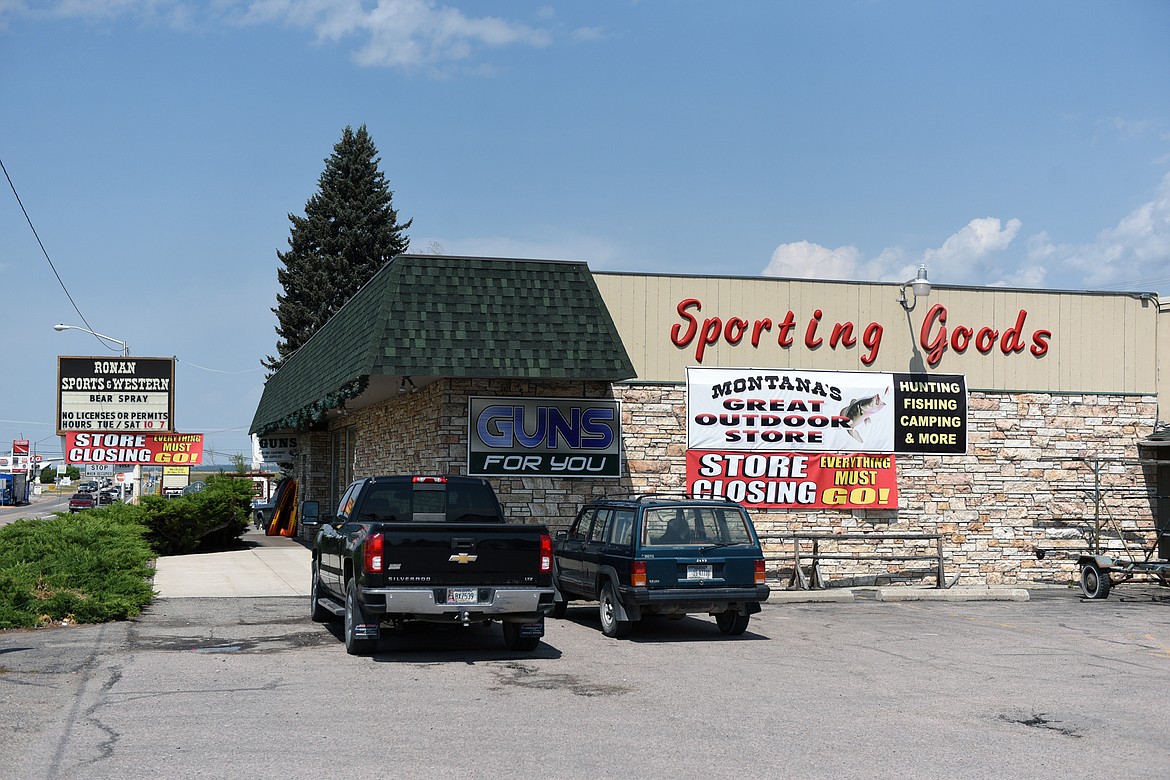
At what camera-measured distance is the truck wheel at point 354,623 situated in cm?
1229

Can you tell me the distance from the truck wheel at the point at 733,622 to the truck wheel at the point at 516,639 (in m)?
2.97

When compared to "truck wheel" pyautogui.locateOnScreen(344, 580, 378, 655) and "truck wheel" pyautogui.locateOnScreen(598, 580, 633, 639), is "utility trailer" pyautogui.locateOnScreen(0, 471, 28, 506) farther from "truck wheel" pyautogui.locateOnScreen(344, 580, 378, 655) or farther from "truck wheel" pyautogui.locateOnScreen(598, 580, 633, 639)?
"truck wheel" pyautogui.locateOnScreen(344, 580, 378, 655)

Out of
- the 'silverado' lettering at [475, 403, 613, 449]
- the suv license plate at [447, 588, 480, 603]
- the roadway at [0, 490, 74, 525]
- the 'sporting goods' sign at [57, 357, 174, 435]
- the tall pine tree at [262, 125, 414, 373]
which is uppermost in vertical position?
the tall pine tree at [262, 125, 414, 373]

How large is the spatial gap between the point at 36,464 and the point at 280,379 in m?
108

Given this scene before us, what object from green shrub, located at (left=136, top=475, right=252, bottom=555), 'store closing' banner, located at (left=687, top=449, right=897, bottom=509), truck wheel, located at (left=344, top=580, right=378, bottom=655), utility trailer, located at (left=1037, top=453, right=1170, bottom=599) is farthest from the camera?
green shrub, located at (left=136, top=475, right=252, bottom=555)

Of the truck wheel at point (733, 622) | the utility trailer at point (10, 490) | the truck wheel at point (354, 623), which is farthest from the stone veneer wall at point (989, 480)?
the utility trailer at point (10, 490)

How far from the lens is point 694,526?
1452 cm

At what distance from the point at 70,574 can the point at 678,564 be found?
27.3 ft

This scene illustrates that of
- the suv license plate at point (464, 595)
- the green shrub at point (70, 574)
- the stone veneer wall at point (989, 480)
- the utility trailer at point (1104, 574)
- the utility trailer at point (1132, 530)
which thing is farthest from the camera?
the utility trailer at point (1132, 530)

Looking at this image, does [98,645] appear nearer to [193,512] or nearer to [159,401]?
[193,512]

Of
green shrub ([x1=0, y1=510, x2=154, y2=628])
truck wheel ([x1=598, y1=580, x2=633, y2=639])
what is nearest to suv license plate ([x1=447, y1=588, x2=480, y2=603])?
truck wheel ([x1=598, y1=580, x2=633, y2=639])

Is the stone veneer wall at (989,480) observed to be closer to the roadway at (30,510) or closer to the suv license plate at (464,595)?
the suv license plate at (464,595)

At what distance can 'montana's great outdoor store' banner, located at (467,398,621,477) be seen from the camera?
19984 mm

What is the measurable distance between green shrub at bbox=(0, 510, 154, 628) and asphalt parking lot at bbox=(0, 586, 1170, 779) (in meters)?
0.46
